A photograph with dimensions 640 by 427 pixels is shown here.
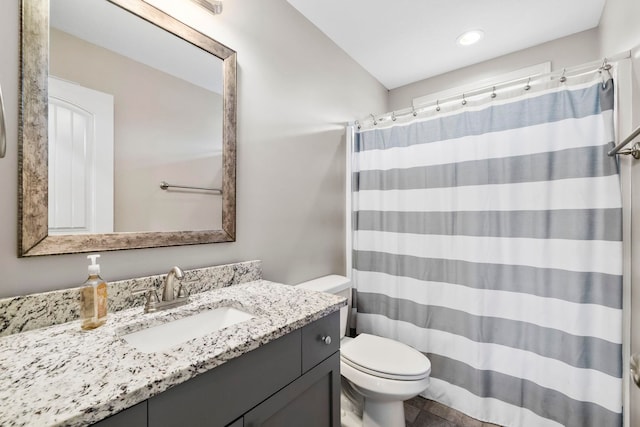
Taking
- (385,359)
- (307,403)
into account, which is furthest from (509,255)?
(307,403)

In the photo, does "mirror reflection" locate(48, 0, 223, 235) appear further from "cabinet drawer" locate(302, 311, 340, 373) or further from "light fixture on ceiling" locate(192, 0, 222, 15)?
"cabinet drawer" locate(302, 311, 340, 373)

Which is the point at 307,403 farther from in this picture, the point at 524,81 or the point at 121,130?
the point at 524,81

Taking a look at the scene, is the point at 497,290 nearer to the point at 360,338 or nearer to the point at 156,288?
the point at 360,338

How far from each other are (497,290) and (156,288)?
66.6 inches

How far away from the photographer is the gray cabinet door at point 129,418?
504mm

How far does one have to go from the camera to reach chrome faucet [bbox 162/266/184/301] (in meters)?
1.02

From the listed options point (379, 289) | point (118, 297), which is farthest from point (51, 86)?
point (379, 289)

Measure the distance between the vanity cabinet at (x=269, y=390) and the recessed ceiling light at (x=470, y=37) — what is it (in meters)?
2.10

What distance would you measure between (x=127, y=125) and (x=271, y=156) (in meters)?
0.69

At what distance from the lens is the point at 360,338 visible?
1.69 metres

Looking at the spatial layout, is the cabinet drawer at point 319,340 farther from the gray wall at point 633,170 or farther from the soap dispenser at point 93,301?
the gray wall at point 633,170

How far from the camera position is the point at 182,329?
99cm

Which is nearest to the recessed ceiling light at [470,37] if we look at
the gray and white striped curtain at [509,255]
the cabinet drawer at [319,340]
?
the gray and white striped curtain at [509,255]

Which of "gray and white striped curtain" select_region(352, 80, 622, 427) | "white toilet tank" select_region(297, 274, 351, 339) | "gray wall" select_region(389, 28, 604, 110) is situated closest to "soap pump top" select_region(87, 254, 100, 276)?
"white toilet tank" select_region(297, 274, 351, 339)
